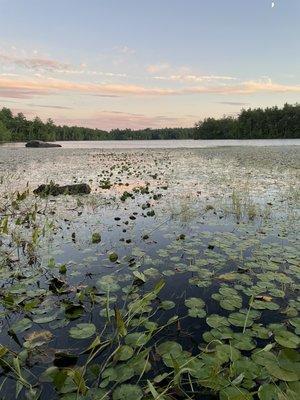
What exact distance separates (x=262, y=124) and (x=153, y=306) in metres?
124

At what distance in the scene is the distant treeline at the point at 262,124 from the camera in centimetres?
11281

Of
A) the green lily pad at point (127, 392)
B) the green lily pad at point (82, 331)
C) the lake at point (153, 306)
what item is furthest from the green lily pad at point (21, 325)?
the green lily pad at point (127, 392)

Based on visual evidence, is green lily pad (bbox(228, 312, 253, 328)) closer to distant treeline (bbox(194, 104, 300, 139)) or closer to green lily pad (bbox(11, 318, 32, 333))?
green lily pad (bbox(11, 318, 32, 333))

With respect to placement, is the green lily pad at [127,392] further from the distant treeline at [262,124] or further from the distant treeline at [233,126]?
the distant treeline at [262,124]

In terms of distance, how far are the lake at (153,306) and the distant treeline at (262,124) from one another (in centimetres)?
11472

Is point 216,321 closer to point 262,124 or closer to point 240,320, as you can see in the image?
point 240,320

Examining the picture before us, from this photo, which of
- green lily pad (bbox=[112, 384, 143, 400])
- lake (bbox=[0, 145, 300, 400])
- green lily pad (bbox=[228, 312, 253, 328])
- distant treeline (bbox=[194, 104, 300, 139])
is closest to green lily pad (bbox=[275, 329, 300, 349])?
lake (bbox=[0, 145, 300, 400])

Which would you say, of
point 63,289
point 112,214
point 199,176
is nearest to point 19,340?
point 63,289

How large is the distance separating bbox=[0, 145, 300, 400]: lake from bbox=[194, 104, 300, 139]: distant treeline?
115 m

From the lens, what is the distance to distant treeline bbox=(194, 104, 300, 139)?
11281cm

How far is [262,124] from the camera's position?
4700 inches

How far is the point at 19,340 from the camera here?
350 centimetres

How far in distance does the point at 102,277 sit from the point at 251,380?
270cm

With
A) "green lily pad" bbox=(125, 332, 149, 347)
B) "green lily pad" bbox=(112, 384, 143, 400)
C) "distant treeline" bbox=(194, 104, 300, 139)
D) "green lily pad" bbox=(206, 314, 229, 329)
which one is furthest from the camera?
"distant treeline" bbox=(194, 104, 300, 139)
